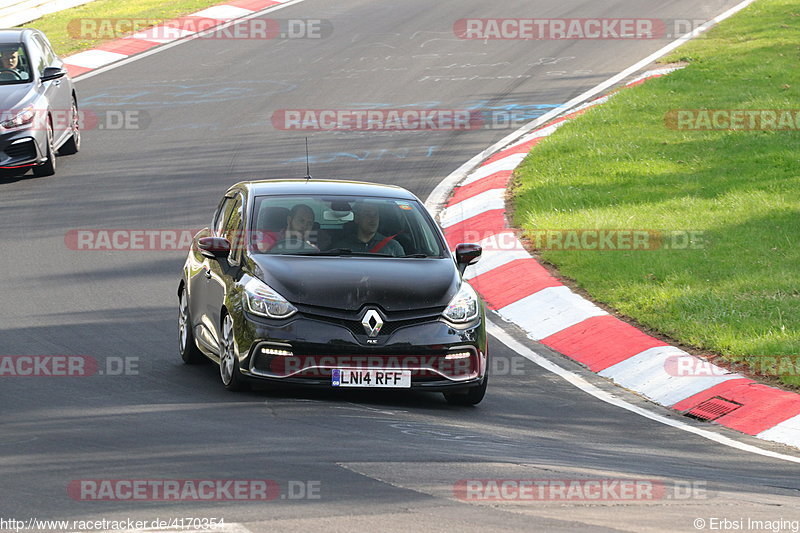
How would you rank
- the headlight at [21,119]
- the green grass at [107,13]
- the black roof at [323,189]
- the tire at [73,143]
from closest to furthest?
the black roof at [323,189]
the headlight at [21,119]
the tire at [73,143]
the green grass at [107,13]

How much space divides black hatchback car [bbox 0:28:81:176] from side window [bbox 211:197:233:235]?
22.6 feet

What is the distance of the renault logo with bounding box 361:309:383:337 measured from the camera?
31.2ft

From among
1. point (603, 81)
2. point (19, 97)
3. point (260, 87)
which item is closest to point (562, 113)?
point (603, 81)

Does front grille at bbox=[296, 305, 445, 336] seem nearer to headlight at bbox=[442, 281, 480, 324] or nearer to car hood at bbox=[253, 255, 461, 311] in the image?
car hood at bbox=[253, 255, 461, 311]

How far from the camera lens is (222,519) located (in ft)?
21.2

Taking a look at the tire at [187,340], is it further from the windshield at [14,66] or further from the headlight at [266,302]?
the windshield at [14,66]

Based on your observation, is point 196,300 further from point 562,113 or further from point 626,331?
point 562,113

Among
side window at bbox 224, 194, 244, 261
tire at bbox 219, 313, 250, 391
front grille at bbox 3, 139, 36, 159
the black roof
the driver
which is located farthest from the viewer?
front grille at bbox 3, 139, 36, 159

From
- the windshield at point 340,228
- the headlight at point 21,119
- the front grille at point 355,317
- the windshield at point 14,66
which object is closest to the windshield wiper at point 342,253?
the windshield at point 340,228

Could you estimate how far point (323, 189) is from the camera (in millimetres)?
11047

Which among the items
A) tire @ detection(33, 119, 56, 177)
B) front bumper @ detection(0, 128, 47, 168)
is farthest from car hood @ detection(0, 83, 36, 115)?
tire @ detection(33, 119, 56, 177)

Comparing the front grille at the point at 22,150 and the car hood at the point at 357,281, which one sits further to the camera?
the front grille at the point at 22,150

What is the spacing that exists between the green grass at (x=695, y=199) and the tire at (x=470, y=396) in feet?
7.83

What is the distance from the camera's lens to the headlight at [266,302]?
379 inches
